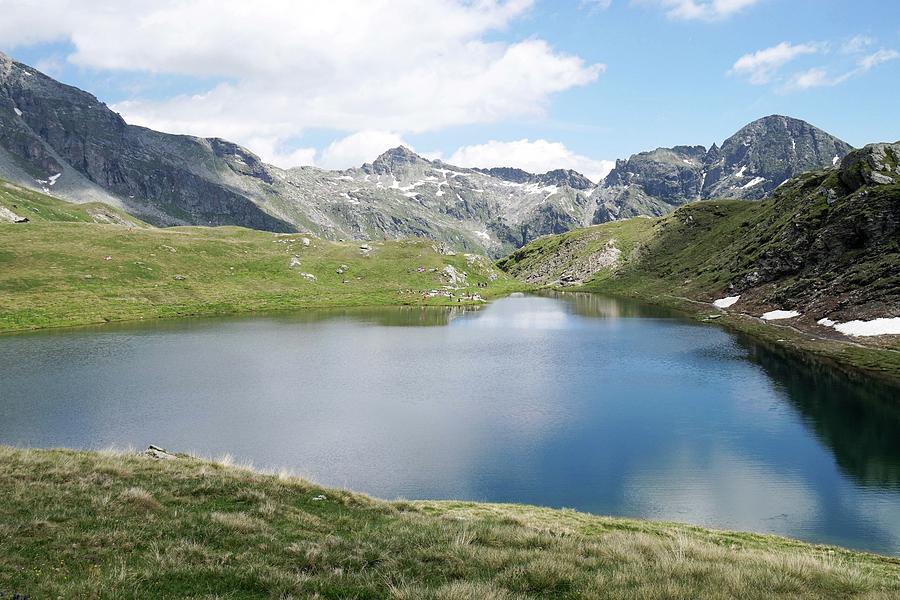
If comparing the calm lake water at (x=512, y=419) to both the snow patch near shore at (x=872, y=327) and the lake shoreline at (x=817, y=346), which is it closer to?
the lake shoreline at (x=817, y=346)

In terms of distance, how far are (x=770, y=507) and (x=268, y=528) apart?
103ft

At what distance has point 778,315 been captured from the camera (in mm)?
116812

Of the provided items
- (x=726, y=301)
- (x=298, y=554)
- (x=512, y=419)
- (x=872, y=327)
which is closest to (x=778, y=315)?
(x=872, y=327)

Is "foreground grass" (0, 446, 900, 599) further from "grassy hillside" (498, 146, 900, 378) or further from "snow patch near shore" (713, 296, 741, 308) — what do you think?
"snow patch near shore" (713, 296, 741, 308)

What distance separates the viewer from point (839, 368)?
71.4m

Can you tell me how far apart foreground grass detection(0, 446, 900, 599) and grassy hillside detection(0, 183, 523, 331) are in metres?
101

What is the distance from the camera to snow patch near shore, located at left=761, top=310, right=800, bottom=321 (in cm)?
11306

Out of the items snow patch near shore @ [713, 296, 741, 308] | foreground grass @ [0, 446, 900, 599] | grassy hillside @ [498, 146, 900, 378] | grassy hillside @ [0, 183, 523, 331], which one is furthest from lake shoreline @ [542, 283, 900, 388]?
grassy hillside @ [0, 183, 523, 331]

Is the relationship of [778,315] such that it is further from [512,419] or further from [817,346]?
[512,419]

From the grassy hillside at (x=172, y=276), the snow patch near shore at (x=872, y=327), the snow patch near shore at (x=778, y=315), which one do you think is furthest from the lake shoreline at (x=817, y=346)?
the grassy hillside at (x=172, y=276)

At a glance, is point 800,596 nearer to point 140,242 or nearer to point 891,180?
point 891,180

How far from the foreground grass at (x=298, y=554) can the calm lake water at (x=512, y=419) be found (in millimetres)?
13995

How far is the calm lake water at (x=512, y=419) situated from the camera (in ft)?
116

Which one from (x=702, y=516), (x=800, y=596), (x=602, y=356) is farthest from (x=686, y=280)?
(x=800, y=596)
